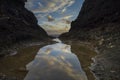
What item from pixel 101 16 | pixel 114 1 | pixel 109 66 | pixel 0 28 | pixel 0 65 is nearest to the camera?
pixel 109 66

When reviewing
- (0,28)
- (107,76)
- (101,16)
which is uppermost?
(101,16)

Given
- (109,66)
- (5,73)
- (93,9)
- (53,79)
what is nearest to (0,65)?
(5,73)

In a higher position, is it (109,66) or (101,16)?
(101,16)

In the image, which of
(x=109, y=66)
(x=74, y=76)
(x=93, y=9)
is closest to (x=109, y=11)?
(x=93, y=9)

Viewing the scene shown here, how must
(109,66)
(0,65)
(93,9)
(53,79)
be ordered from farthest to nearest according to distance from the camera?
1. (93,9)
2. (0,65)
3. (109,66)
4. (53,79)

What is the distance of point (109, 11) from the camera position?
3310 inches

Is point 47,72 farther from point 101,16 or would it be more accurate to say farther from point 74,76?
point 101,16

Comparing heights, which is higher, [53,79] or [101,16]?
[101,16]

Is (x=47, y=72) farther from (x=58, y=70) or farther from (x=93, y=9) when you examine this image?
(x=93, y=9)

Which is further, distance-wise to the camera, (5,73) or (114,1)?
(114,1)

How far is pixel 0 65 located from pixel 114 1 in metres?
63.8

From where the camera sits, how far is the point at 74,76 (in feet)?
72.2

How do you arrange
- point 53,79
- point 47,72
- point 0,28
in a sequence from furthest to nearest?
point 0,28 < point 47,72 < point 53,79

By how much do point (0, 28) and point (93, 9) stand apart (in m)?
61.0
